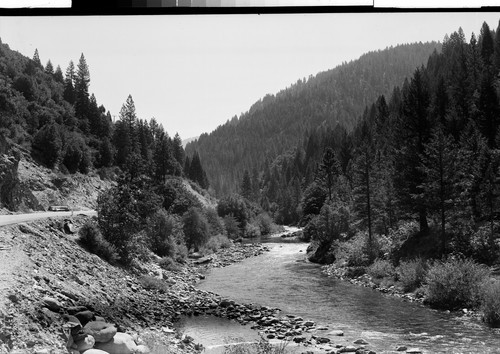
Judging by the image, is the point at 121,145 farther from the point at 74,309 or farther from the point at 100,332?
the point at 100,332

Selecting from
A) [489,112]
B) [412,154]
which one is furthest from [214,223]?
[489,112]

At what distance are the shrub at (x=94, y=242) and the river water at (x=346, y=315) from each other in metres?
4.17

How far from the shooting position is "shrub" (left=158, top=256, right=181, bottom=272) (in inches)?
811

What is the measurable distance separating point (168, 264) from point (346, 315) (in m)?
9.99

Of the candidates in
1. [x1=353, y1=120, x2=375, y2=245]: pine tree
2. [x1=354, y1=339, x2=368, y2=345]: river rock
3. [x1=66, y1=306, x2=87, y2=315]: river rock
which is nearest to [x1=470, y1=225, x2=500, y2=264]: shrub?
[x1=353, y1=120, x2=375, y2=245]: pine tree

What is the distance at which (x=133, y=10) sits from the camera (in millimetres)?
5879

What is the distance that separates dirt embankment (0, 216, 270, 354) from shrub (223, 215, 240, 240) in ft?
64.1

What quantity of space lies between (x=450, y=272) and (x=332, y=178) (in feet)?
88.6

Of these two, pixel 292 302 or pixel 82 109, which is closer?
pixel 292 302

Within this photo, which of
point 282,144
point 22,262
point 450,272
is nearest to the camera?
point 22,262

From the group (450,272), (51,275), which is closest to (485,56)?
(450,272)

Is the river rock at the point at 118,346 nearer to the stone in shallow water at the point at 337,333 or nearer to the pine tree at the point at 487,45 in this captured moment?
the stone in shallow water at the point at 337,333

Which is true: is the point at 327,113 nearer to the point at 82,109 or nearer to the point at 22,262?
the point at 82,109

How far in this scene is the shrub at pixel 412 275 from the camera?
639 inches
